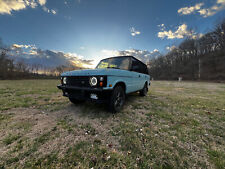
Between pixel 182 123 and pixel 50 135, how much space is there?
3.25 meters

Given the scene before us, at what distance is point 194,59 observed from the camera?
38.7 m

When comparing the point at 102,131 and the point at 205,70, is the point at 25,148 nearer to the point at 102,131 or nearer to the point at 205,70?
the point at 102,131

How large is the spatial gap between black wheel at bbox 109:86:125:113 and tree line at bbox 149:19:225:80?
36143 mm

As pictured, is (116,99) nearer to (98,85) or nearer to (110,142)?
(98,85)

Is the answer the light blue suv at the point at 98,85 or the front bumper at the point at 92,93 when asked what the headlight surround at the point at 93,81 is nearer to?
the light blue suv at the point at 98,85

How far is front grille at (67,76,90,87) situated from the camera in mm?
2533

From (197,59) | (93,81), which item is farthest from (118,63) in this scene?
(197,59)

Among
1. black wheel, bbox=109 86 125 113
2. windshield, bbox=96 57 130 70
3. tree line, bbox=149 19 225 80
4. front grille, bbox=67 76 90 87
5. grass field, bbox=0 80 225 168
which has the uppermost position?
tree line, bbox=149 19 225 80

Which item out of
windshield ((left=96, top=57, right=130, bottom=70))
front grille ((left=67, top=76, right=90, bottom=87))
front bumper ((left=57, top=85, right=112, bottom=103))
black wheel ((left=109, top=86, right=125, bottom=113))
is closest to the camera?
front bumper ((left=57, top=85, right=112, bottom=103))

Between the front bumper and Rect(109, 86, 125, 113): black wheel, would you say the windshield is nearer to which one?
Rect(109, 86, 125, 113): black wheel

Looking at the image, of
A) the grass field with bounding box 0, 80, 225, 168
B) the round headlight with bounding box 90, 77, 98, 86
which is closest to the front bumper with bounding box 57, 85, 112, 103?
the round headlight with bounding box 90, 77, 98, 86

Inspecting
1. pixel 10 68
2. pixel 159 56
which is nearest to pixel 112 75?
pixel 10 68

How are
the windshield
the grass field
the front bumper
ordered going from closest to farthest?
1. the grass field
2. the front bumper
3. the windshield

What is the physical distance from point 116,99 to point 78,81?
1339 millimetres
